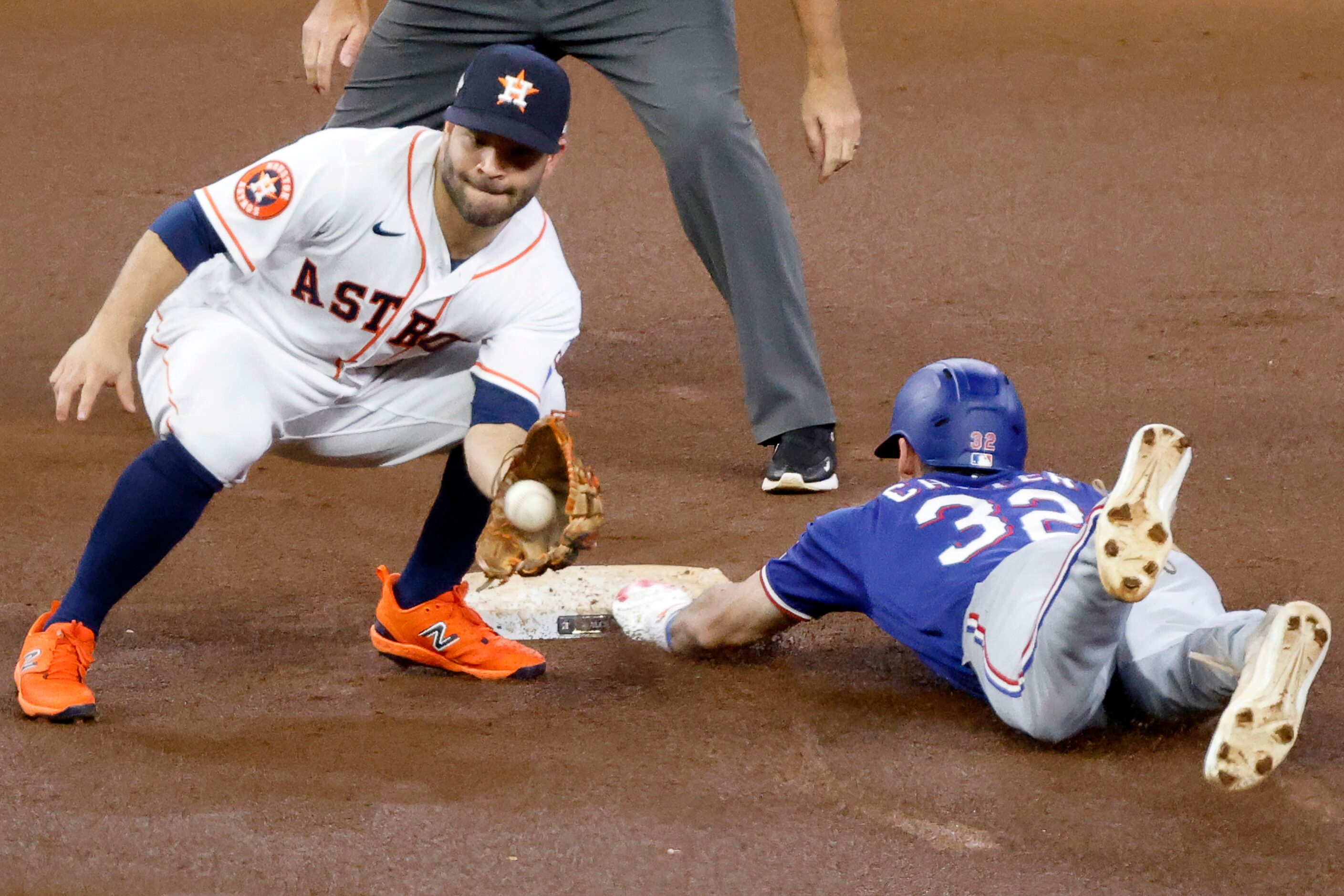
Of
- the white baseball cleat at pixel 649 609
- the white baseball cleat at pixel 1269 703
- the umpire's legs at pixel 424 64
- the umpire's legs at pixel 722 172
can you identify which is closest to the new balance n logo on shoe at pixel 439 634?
the white baseball cleat at pixel 649 609

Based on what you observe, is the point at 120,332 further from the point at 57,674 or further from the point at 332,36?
the point at 332,36

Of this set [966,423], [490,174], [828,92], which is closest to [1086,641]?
[966,423]

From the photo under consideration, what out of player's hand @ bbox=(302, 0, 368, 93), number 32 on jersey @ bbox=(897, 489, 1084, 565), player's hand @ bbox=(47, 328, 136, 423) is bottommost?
number 32 on jersey @ bbox=(897, 489, 1084, 565)

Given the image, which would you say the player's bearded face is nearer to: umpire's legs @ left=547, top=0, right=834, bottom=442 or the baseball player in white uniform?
the baseball player in white uniform

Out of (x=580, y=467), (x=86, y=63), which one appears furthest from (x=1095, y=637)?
(x=86, y=63)

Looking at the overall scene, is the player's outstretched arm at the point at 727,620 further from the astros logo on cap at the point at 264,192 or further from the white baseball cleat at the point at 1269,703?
the astros logo on cap at the point at 264,192

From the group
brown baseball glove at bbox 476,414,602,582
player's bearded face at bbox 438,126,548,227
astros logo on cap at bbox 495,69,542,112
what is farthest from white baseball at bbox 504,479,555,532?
astros logo on cap at bbox 495,69,542,112
